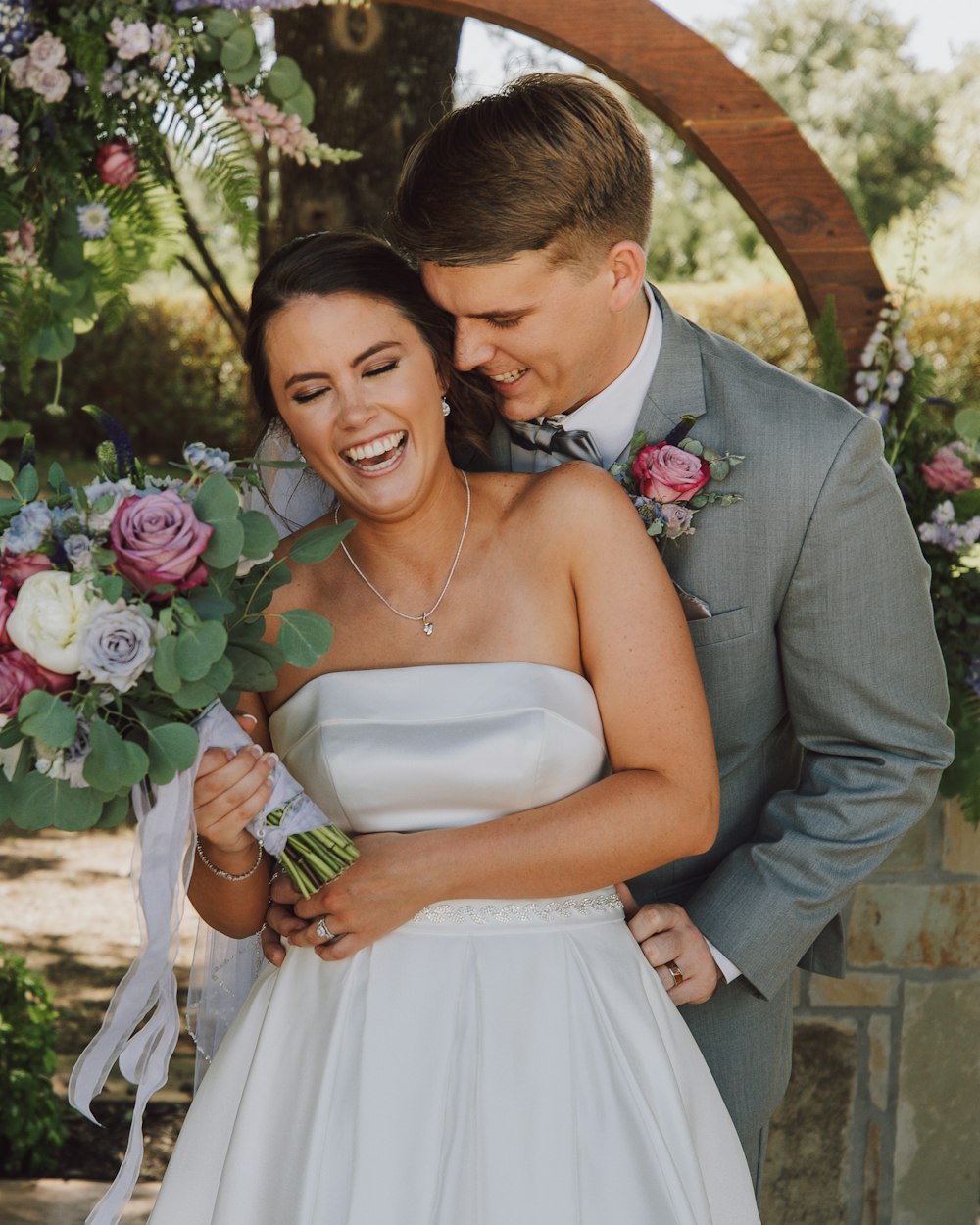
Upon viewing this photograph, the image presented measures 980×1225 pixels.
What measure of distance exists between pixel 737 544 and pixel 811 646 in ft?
0.72

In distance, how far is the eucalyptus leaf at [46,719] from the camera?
5.97ft

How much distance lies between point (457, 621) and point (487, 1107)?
0.78 meters

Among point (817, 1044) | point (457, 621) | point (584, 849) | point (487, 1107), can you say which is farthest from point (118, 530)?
point (817, 1044)

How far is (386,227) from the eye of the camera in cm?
273

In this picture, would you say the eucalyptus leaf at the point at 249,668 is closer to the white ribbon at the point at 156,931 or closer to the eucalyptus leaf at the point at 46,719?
the white ribbon at the point at 156,931

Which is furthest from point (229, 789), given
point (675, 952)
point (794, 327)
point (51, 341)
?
point (794, 327)

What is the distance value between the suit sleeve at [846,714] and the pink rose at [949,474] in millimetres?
776

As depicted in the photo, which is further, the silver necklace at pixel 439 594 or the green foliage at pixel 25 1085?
the green foliage at pixel 25 1085

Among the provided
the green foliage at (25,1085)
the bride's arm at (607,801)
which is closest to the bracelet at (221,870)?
the bride's arm at (607,801)

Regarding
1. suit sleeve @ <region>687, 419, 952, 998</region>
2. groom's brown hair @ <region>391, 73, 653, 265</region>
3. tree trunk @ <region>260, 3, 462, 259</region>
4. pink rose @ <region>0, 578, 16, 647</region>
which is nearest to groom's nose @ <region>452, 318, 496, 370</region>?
groom's brown hair @ <region>391, 73, 653, 265</region>

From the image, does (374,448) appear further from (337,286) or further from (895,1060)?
(895,1060)

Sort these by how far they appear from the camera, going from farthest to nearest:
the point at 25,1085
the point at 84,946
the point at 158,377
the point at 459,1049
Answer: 1. the point at 158,377
2. the point at 84,946
3. the point at 25,1085
4. the point at 459,1049

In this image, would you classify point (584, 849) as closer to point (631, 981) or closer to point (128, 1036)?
point (631, 981)

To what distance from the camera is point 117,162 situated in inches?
111
